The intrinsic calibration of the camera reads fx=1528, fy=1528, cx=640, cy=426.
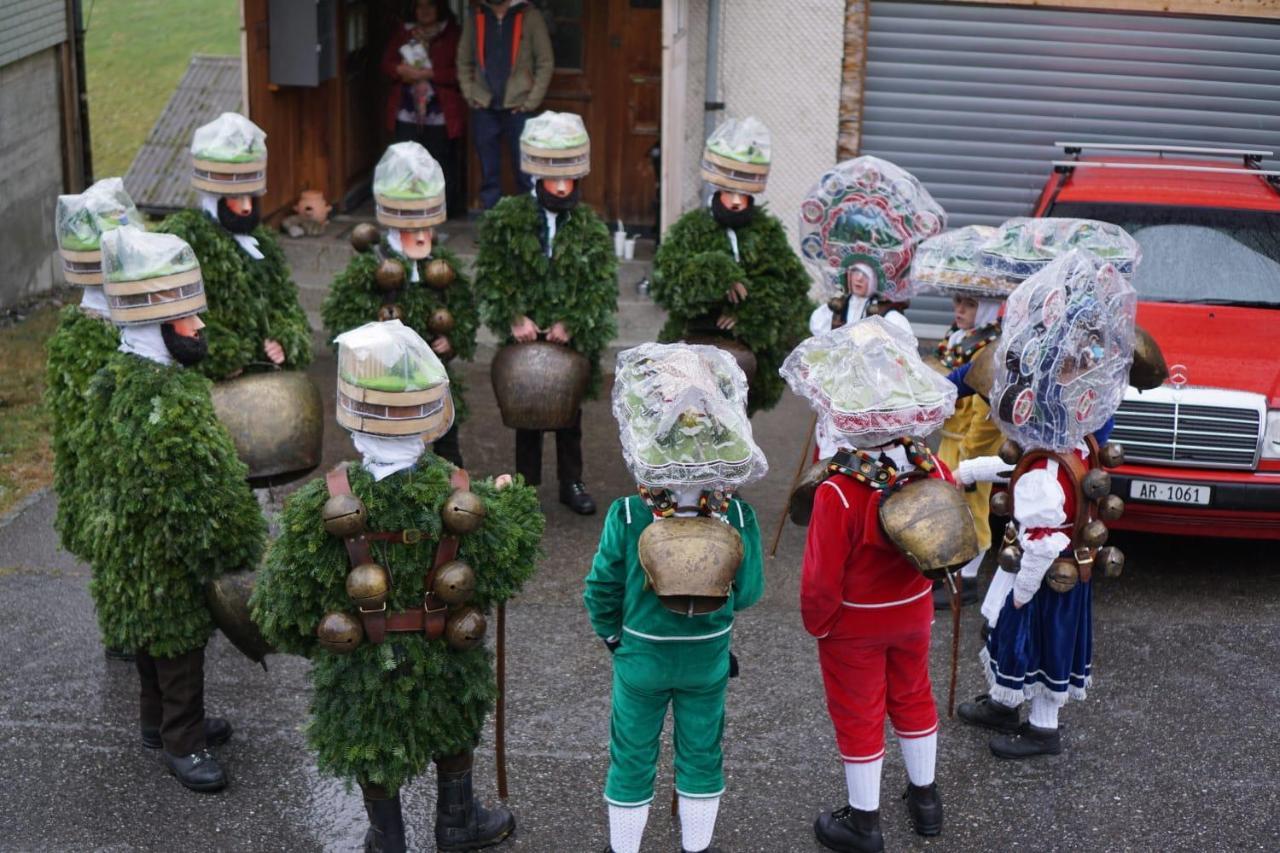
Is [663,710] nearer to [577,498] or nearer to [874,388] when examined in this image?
[874,388]

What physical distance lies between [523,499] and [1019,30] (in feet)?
24.3

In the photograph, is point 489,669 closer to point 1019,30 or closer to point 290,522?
point 290,522

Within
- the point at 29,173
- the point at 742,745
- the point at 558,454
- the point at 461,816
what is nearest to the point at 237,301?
the point at 558,454


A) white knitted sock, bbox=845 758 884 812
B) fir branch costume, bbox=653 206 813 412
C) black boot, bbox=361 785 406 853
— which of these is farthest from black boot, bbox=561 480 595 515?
black boot, bbox=361 785 406 853

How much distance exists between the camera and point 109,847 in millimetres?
5383

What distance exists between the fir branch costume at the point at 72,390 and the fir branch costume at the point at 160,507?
1.19 feet

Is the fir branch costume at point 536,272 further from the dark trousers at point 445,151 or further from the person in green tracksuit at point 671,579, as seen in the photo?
the dark trousers at point 445,151

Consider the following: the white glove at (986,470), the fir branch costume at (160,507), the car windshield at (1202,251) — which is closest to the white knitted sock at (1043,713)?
the white glove at (986,470)

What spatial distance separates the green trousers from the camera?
4918 mm

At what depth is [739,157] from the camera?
7777 mm

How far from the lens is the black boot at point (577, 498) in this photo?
27.2 ft

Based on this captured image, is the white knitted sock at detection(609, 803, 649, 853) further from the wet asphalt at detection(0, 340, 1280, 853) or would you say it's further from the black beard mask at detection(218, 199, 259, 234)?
the black beard mask at detection(218, 199, 259, 234)

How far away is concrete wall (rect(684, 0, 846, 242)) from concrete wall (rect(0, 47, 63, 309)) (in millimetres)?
5078

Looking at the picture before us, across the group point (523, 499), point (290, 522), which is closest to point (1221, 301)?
point (523, 499)
